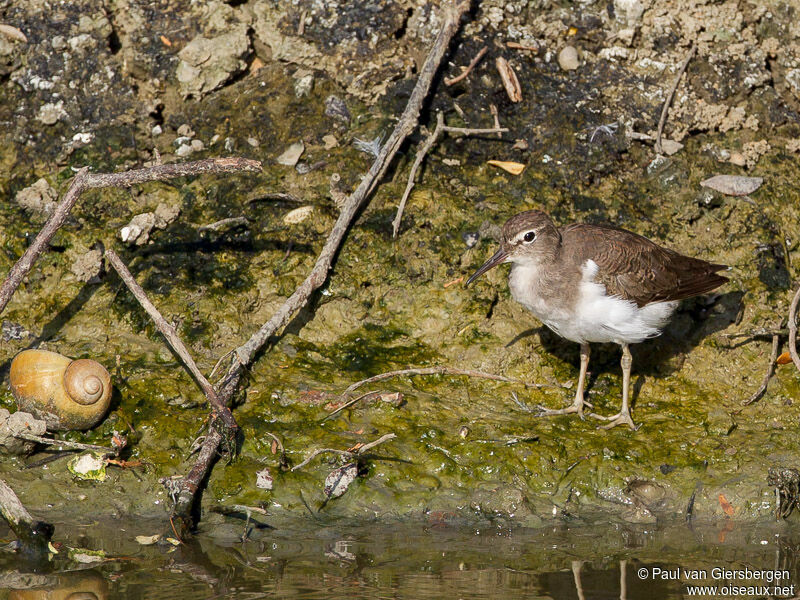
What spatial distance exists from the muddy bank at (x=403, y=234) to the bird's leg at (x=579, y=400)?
0.34 ft

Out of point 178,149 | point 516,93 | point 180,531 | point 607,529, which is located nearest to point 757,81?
point 516,93

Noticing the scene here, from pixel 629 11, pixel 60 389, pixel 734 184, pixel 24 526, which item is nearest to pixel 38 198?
pixel 60 389

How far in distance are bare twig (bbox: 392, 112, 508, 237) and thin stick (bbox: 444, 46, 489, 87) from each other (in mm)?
345

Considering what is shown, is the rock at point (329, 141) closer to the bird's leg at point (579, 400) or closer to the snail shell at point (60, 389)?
the bird's leg at point (579, 400)

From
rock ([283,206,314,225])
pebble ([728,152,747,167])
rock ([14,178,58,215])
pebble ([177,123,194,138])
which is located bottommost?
rock ([14,178,58,215])

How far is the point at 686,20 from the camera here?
775cm

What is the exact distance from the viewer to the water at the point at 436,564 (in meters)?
4.66

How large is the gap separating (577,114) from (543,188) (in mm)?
791

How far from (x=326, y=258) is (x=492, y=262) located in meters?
1.16

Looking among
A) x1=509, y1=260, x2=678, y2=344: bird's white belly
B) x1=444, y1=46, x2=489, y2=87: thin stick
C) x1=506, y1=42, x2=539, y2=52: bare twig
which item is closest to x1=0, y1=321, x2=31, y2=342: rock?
x1=509, y1=260, x2=678, y2=344: bird's white belly

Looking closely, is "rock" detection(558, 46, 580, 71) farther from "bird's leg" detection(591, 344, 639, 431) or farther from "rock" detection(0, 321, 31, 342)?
"rock" detection(0, 321, 31, 342)

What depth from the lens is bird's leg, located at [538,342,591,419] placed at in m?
6.12

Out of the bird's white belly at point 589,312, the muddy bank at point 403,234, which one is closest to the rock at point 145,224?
the muddy bank at point 403,234

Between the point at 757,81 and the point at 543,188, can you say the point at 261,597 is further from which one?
the point at 757,81
